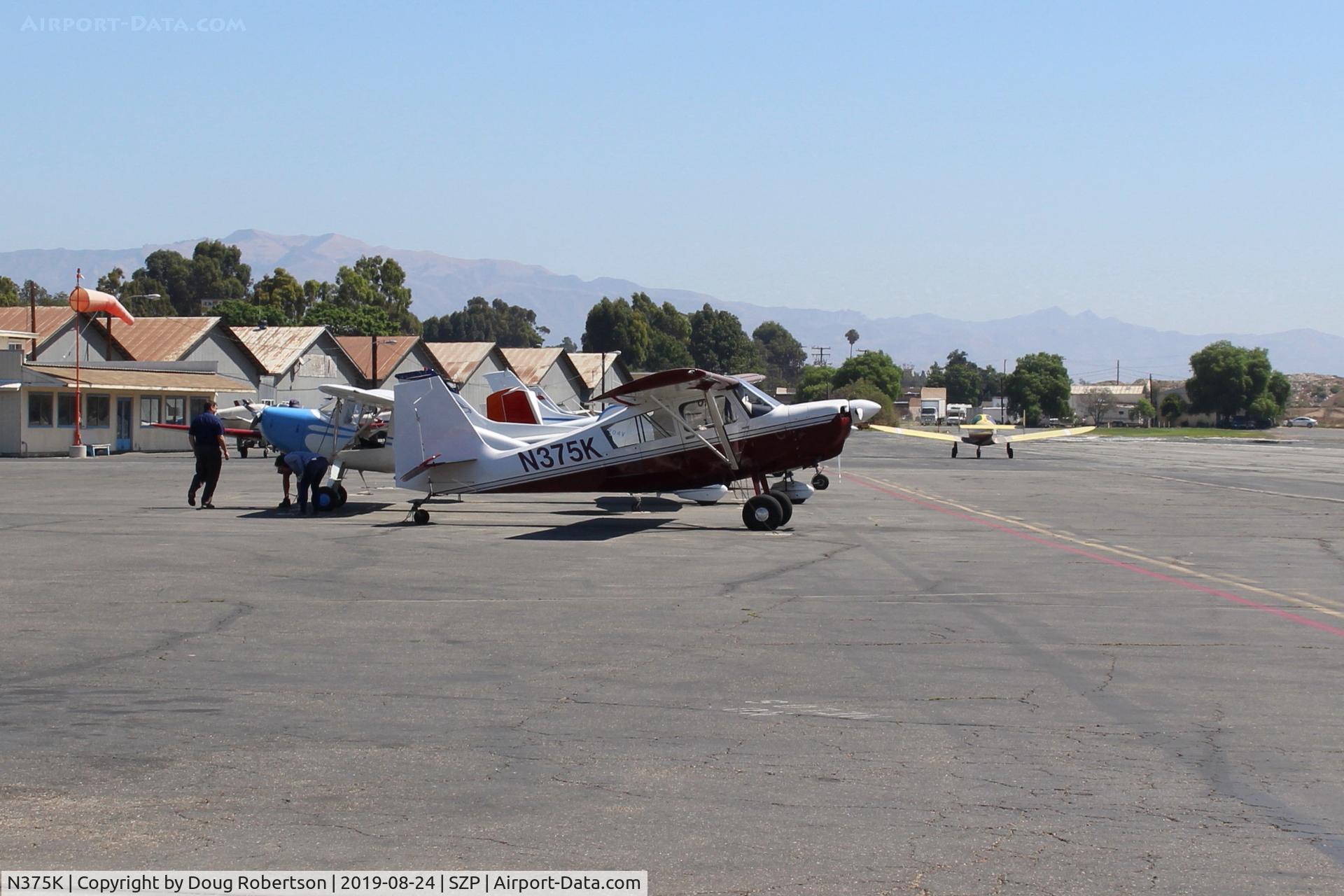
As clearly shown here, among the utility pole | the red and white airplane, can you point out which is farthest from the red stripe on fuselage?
the utility pole

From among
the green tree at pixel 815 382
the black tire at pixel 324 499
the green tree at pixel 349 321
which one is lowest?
the black tire at pixel 324 499

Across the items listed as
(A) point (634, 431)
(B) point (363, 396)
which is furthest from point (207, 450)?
(A) point (634, 431)

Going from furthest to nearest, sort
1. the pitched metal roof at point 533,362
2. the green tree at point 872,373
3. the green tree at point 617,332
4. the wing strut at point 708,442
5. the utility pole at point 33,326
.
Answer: the green tree at point 617,332 < the green tree at point 872,373 < the pitched metal roof at point 533,362 < the utility pole at point 33,326 < the wing strut at point 708,442

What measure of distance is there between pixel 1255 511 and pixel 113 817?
74.6 feet

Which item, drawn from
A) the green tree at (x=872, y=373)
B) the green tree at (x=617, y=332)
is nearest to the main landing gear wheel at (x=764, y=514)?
the green tree at (x=872, y=373)

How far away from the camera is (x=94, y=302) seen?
181 ft

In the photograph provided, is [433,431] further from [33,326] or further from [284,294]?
[284,294]

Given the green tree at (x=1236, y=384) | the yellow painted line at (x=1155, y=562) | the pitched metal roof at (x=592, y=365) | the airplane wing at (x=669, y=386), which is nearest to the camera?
the yellow painted line at (x=1155, y=562)

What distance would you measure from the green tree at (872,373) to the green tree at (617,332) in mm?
24278

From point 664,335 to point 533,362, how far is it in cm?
8291

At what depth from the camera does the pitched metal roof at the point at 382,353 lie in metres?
80.2

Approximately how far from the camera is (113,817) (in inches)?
206

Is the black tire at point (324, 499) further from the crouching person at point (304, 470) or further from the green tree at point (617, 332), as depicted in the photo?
the green tree at point (617, 332)

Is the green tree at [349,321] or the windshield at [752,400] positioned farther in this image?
the green tree at [349,321]
